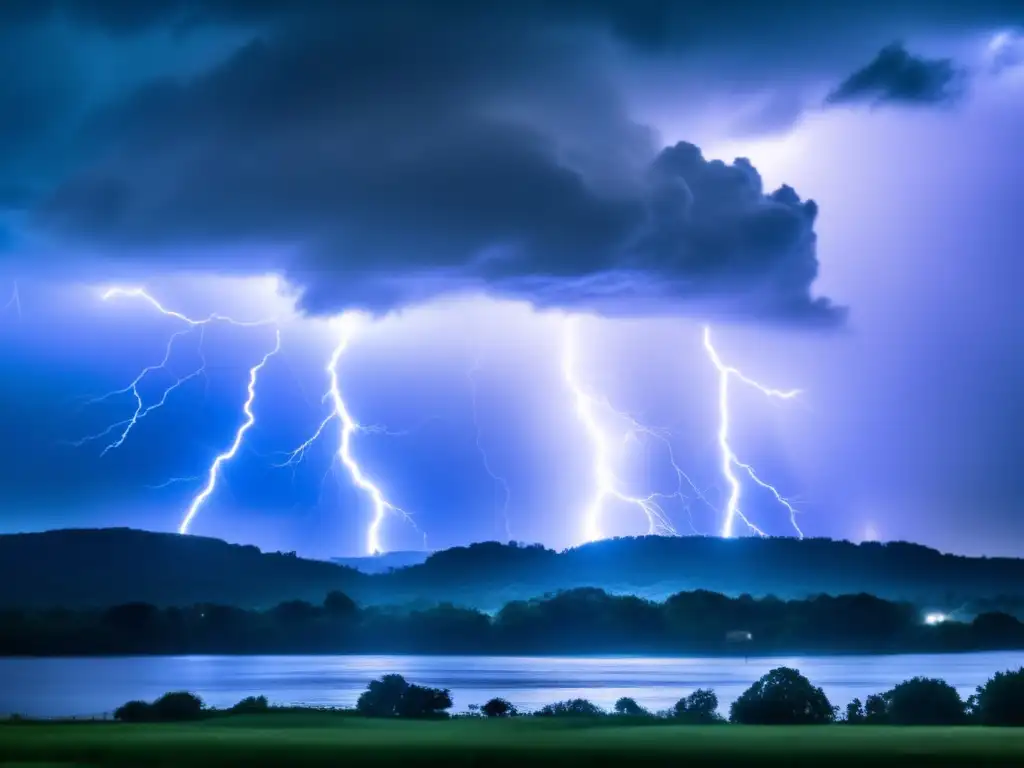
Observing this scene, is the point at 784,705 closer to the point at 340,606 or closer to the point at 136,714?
the point at 136,714

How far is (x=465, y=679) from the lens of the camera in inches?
5236

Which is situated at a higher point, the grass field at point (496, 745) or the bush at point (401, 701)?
the bush at point (401, 701)

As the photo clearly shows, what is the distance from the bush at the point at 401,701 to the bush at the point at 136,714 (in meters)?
8.21

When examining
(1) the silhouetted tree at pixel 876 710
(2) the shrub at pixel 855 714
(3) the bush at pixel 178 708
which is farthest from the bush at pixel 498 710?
(1) the silhouetted tree at pixel 876 710

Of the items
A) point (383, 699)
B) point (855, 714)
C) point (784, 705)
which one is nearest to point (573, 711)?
point (383, 699)

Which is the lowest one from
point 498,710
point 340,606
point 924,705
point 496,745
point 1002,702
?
point 496,745

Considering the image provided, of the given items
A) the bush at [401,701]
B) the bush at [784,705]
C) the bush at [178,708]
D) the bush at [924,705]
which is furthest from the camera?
the bush at [401,701]

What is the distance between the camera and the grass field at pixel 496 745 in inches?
1561

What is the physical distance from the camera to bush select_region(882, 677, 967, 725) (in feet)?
191

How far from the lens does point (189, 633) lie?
16675cm

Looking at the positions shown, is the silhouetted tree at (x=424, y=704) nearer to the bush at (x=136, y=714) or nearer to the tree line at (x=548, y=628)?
the bush at (x=136, y=714)

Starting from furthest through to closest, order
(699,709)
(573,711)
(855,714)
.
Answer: (699,709)
(573,711)
(855,714)

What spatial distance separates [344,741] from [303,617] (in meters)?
128

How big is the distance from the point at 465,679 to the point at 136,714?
Result: 247 feet
